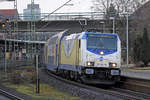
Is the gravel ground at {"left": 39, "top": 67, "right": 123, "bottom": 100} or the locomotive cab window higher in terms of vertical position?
the locomotive cab window

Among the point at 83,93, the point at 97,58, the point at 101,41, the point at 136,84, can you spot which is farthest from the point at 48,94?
the point at 136,84

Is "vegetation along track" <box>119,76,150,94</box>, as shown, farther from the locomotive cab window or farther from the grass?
the grass

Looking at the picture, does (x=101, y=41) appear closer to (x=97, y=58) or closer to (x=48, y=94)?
(x=97, y=58)

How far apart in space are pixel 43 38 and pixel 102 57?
66.5 m

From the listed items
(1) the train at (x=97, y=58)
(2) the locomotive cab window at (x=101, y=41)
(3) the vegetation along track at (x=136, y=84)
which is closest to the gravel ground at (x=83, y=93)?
(1) the train at (x=97, y=58)

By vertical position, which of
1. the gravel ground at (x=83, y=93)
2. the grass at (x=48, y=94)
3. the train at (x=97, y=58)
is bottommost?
the grass at (x=48, y=94)

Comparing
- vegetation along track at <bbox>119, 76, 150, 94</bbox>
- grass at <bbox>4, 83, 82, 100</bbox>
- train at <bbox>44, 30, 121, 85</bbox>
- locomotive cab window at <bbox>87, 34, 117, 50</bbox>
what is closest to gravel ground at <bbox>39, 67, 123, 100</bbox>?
grass at <bbox>4, 83, 82, 100</bbox>

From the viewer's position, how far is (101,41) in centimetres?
1905

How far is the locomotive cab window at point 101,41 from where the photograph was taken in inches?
743

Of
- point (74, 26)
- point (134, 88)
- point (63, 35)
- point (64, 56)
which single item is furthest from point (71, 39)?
point (74, 26)

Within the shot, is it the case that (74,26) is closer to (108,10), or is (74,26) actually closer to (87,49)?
(108,10)

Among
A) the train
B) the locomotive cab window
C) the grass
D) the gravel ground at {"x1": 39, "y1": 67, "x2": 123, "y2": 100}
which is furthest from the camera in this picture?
the locomotive cab window

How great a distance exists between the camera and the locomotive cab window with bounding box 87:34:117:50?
1888 cm

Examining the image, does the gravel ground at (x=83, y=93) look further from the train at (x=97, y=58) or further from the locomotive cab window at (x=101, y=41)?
the locomotive cab window at (x=101, y=41)
